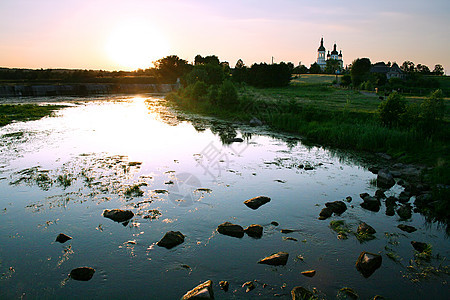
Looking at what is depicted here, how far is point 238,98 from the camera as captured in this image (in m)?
42.1

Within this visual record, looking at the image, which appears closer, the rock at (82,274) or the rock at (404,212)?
the rock at (82,274)

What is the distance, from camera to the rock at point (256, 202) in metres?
12.0

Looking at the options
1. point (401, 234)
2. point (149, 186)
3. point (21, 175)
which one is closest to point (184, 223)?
point (149, 186)

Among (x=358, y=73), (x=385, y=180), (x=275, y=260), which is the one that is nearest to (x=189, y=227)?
(x=275, y=260)

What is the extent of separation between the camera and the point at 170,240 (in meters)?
9.09

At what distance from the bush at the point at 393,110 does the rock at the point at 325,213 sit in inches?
549

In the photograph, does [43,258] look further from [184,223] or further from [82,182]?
[82,182]

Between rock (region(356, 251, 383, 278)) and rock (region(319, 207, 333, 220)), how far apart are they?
265 centimetres

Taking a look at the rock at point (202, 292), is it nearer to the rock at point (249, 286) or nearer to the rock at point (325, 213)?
the rock at point (249, 286)

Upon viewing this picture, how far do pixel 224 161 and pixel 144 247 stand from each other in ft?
33.1

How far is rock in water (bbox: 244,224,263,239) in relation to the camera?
9842 millimetres

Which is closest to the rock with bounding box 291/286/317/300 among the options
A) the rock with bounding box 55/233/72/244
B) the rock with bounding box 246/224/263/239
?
the rock with bounding box 246/224/263/239

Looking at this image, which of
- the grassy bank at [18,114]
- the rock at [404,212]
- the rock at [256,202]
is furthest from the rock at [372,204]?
the grassy bank at [18,114]

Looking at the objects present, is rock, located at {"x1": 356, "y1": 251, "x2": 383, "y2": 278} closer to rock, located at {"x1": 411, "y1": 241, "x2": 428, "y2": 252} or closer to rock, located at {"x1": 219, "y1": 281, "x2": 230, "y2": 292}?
rock, located at {"x1": 411, "y1": 241, "x2": 428, "y2": 252}
